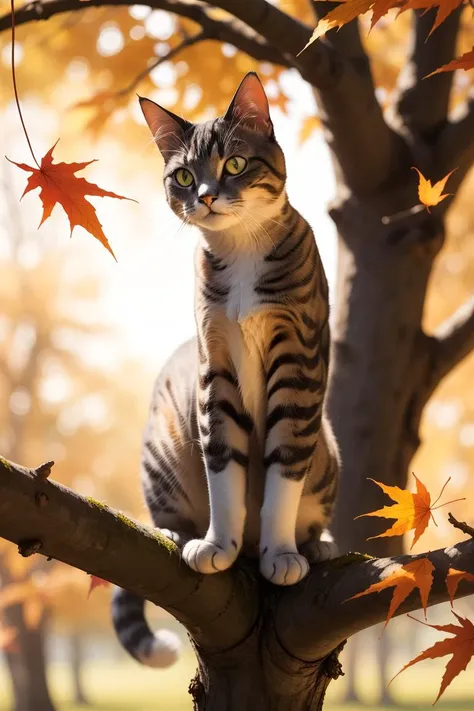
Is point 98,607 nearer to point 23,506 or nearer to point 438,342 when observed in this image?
point 438,342

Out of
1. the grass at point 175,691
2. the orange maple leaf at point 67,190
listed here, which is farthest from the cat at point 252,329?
the grass at point 175,691

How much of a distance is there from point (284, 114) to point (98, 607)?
638cm

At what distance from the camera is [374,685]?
467 inches

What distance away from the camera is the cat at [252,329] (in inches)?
65.6

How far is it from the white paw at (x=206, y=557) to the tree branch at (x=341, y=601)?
0.16 metres

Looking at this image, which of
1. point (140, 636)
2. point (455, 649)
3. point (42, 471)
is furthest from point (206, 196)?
point (140, 636)

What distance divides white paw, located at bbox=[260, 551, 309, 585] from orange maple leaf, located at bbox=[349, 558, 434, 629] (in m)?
0.33

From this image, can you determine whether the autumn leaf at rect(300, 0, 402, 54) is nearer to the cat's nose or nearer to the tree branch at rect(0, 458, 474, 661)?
the cat's nose

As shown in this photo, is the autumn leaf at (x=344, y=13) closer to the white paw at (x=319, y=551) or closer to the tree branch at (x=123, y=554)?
the tree branch at (x=123, y=554)

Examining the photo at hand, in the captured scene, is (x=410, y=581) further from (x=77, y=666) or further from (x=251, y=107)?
(x=77, y=666)

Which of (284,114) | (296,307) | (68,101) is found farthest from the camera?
(68,101)

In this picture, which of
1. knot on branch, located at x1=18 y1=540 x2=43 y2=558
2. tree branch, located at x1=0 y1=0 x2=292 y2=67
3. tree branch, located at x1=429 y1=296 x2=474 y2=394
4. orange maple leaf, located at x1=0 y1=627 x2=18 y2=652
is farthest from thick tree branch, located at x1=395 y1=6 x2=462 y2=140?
orange maple leaf, located at x1=0 y1=627 x2=18 y2=652

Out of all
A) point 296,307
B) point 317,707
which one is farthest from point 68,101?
point 317,707

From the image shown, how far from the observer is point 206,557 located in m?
1.52
